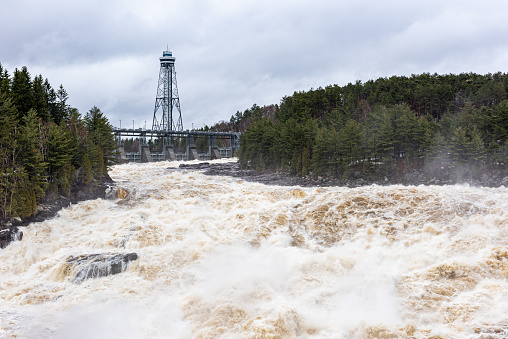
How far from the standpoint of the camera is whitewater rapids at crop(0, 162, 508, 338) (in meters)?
13.6

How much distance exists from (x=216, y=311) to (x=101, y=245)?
10445mm

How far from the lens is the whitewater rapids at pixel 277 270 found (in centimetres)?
1362

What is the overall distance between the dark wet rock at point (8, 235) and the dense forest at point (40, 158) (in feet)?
4.32

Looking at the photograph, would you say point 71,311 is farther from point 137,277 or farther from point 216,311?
point 216,311

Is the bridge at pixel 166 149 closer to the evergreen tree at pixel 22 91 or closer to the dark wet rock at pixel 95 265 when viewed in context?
the evergreen tree at pixel 22 91

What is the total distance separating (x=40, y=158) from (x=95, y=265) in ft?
47.1

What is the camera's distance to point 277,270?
60.3 feet

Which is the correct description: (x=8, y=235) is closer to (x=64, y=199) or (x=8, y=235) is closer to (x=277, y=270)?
(x=64, y=199)

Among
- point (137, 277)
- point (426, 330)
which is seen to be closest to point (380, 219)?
point (426, 330)

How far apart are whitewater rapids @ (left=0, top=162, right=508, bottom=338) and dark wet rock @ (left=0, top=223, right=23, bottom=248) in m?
0.51

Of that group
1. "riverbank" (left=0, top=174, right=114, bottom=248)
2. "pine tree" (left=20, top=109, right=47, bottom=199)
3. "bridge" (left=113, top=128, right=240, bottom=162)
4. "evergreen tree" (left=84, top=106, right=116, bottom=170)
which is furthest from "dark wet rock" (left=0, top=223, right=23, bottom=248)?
"bridge" (left=113, top=128, right=240, bottom=162)

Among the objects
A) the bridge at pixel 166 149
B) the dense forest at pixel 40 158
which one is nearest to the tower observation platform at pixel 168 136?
the bridge at pixel 166 149

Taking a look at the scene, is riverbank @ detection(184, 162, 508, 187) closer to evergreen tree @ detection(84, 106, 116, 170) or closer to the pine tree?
evergreen tree @ detection(84, 106, 116, 170)

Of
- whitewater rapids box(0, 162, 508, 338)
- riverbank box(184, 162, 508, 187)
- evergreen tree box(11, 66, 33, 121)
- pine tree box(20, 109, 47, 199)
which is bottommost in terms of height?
whitewater rapids box(0, 162, 508, 338)
